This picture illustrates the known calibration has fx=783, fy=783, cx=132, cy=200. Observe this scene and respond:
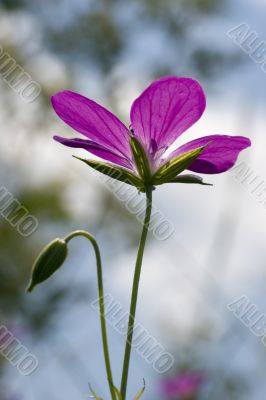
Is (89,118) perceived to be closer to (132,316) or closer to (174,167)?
(174,167)

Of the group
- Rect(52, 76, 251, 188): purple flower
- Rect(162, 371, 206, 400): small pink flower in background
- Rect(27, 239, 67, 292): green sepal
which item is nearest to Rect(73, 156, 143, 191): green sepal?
Rect(52, 76, 251, 188): purple flower

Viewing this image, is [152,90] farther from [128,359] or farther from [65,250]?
[128,359]

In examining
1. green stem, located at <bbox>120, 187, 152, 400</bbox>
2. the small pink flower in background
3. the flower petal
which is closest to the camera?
green stem, located at <bbox>120, 187, 152, 400</bbox>

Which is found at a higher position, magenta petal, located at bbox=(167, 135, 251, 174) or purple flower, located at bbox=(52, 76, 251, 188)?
purple flower, located at bbox=(52, 76, 251, 188)

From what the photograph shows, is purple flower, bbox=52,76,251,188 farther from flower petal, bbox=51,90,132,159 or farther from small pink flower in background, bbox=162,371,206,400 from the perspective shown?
small pink flower in background, bbox=162,371,206,400

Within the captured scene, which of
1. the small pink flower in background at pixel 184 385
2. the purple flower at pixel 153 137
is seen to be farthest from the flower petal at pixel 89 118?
the small pink flower in background at pixel 184 385

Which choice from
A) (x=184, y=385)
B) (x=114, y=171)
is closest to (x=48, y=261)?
(x=114, y=171)
